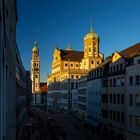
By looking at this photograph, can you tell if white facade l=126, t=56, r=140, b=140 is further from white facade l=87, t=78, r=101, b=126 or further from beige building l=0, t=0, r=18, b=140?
beige building l=0, t=0, r=18, b=140

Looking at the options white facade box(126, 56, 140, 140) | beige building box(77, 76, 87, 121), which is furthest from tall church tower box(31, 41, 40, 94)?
white facade box(126, 56, 140, 140)

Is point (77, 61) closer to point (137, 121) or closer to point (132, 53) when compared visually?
point (132, 53)

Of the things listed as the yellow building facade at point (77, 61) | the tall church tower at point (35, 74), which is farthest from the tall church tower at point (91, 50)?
the tall church tower at point (35, 74)

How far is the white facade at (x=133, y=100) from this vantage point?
135 feet

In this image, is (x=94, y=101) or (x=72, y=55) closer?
(x=94, y=101)

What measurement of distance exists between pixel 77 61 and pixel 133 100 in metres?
93.0

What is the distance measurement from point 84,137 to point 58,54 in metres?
79.3

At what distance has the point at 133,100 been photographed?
140ft

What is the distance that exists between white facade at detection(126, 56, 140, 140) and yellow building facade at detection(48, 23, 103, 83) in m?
75.0

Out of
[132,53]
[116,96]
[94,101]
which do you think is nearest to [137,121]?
[116,96]

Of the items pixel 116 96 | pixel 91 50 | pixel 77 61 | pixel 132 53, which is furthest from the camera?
pixel 77 61

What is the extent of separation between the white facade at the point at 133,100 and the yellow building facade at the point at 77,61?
2954 inches

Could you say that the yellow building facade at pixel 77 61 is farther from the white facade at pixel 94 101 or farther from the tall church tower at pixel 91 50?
the white facade at pixel 94 101

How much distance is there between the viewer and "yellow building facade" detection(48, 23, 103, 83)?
397 feet
